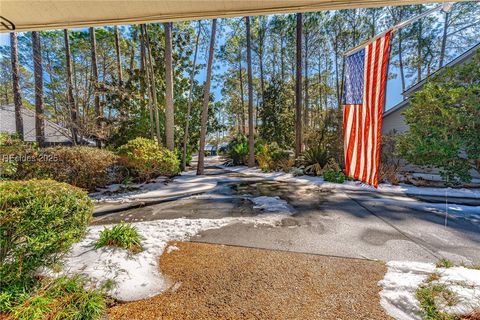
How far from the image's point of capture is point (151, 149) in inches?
299

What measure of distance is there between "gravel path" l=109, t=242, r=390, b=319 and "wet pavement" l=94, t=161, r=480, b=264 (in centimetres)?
37

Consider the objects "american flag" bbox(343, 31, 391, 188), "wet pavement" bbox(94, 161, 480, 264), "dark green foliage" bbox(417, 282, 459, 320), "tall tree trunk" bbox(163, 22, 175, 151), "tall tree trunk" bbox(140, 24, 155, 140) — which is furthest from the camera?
"tall tree trunk" bbox(140, 24, 155, 140)

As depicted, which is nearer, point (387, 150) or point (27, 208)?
point (27, 208)

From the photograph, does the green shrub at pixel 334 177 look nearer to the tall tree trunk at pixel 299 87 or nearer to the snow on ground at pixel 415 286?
the tall tree trunk at pixel 299 87

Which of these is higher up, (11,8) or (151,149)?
(11,8)

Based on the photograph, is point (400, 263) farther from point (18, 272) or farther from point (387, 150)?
point (387, 150)

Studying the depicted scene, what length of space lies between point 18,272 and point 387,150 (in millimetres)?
12181

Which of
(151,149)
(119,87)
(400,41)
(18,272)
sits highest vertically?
(400,41)

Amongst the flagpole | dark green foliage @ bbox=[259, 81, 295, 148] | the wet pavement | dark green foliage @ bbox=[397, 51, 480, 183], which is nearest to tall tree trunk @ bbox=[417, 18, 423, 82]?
dark green foliage @ bbox=[259, 81, 295, 148]

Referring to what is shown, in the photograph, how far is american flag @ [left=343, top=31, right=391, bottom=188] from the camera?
282 centimetres

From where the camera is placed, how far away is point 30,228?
6.24ft

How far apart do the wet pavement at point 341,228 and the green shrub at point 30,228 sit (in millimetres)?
1846

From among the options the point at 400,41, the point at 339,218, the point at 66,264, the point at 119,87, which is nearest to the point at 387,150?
the point at 339,218

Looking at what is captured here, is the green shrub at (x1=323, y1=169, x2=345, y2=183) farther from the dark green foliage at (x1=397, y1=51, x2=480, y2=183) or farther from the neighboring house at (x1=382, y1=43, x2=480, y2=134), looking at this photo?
the neighboring house at (x1=382, y1=43, x2=480, y2=134)
